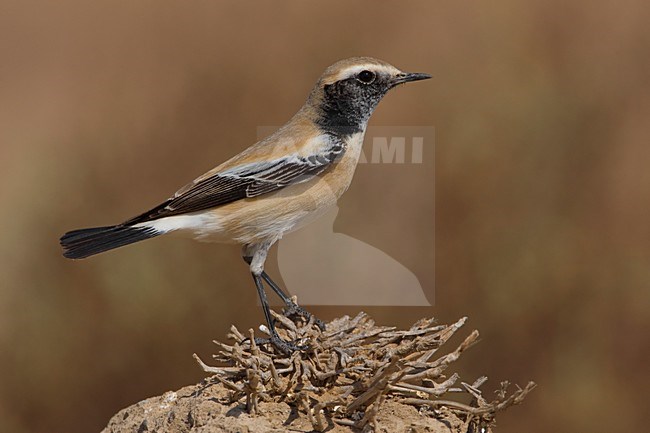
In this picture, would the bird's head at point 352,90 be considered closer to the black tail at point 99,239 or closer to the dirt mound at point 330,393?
the black tail at point 99,239

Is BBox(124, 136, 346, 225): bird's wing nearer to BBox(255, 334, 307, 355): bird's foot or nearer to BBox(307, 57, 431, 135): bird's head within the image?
BBox(307, 57, 431, 135): bird's head

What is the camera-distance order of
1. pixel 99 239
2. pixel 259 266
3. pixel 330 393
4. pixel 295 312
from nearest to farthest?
pixel 330 393, pixel 99 239, pixel 295 312, pixel 259 266

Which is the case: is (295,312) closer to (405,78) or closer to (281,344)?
(281,344)

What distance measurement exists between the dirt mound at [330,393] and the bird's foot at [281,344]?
→ 3 cm

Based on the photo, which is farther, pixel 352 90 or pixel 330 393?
pixel 352 90

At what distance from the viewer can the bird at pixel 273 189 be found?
174 inches

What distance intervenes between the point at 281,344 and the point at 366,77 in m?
1.63

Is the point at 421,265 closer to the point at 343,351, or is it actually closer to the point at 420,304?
the point at 420,304

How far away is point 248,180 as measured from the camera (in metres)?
4.50

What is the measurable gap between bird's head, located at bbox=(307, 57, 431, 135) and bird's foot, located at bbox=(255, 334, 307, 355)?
1.35 metres

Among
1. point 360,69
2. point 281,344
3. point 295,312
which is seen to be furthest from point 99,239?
point 360,69

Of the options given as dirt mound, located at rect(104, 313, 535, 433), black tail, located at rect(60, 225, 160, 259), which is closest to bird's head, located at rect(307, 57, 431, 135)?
black tail, located at rect(60, 225, 160, 259)

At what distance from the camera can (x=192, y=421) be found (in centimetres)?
345

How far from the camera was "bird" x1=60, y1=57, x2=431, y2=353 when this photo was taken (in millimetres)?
4418
